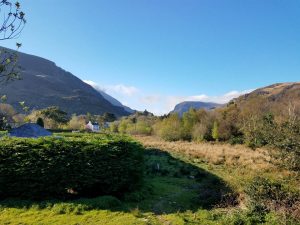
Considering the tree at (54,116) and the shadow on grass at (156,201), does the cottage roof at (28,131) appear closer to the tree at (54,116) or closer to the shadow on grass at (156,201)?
the shadow on grass at (156,201)

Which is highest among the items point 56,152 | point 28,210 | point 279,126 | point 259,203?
point 279,126

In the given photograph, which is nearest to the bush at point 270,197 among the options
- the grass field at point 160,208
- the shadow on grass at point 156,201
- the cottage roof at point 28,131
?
the grass field at point 160,208

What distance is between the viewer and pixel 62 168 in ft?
50.4

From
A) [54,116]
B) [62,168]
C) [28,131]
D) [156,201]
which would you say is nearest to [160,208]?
[156,201]

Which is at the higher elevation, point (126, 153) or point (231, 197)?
point (126, 153)

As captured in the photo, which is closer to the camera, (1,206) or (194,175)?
(1,206)

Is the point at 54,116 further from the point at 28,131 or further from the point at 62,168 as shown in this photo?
the point at 62,168

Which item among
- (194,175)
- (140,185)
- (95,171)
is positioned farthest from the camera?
(194,175)

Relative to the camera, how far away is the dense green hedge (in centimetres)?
1529

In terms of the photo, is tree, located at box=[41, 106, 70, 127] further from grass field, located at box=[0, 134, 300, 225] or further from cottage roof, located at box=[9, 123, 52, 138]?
grass field, located at box=[0, 134, 300, 225]

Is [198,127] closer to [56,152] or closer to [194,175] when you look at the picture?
[194,175]

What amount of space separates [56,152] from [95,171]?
198 cm

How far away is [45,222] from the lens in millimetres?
12055

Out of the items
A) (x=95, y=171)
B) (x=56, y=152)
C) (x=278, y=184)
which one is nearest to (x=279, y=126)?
(x=278, y=184)
